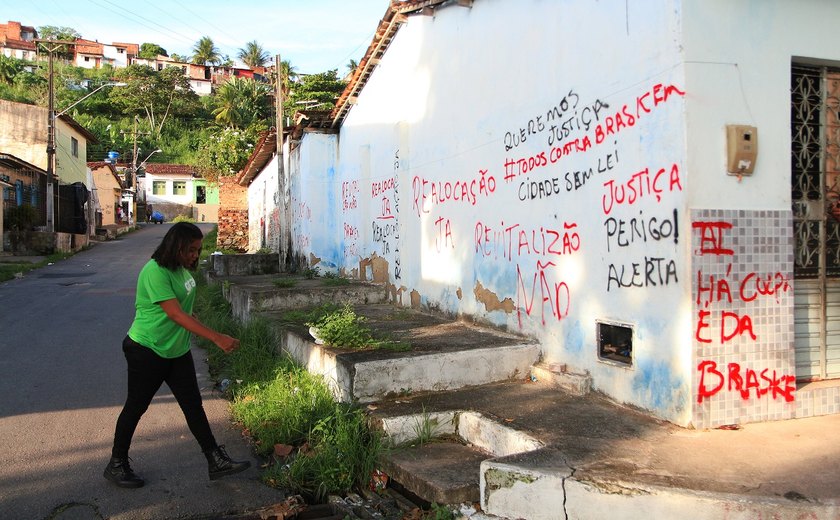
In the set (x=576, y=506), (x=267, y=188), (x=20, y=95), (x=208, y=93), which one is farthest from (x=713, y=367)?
(x=208, y=93)

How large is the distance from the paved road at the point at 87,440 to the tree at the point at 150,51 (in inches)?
2862

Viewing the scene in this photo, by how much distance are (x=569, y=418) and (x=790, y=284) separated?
1696mm

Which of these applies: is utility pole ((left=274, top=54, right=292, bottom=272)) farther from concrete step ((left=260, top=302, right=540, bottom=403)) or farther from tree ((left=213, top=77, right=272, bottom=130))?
tree ((left=213, top=77, right=272, bottom=130))

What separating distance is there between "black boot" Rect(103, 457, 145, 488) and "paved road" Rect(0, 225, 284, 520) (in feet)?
0.15

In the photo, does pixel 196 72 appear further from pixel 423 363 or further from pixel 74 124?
pixel 423 363

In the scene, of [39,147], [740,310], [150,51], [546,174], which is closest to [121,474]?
[546,174]

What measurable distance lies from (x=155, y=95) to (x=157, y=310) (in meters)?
57.0

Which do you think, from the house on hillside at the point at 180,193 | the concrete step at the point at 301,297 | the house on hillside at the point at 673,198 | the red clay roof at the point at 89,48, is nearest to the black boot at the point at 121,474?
the house on hillside at the point at 673,198

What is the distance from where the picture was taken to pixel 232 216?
27.7m

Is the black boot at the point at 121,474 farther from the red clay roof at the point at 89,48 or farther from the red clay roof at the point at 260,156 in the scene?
the red clay roof at the point at 89,48

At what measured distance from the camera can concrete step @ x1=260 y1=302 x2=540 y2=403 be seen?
15.8 feet

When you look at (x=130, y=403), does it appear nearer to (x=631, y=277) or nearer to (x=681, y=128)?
(x=631, y=277)

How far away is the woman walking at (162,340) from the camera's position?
12.8ft

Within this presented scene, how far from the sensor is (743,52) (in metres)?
3.99
